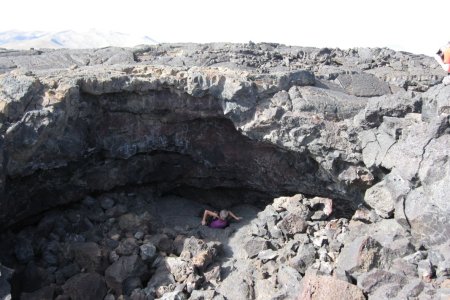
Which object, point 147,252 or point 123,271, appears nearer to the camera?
point 123,271

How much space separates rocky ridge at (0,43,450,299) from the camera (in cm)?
622

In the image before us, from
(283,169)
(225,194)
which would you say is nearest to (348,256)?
(283,169)

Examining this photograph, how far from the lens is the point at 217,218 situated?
8.99 metres

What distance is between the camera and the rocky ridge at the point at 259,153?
6.22 metres

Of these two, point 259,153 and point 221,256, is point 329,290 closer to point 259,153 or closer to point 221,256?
point 221,256

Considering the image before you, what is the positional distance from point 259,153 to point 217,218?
1647mm

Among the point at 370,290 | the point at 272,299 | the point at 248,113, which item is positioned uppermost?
the point at 248,113

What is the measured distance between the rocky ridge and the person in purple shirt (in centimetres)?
45

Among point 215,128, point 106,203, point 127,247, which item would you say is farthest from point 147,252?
point 215,128

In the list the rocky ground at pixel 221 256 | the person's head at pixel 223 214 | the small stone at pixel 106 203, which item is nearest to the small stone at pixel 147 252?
the rocky ground at pixel 221 256

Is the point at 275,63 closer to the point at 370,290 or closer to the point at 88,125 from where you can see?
the point at 88,125

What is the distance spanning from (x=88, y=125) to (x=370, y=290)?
5619 mm

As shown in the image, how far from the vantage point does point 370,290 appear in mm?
5711

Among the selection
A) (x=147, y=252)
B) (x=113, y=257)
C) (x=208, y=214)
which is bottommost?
(x=113, y=257)
